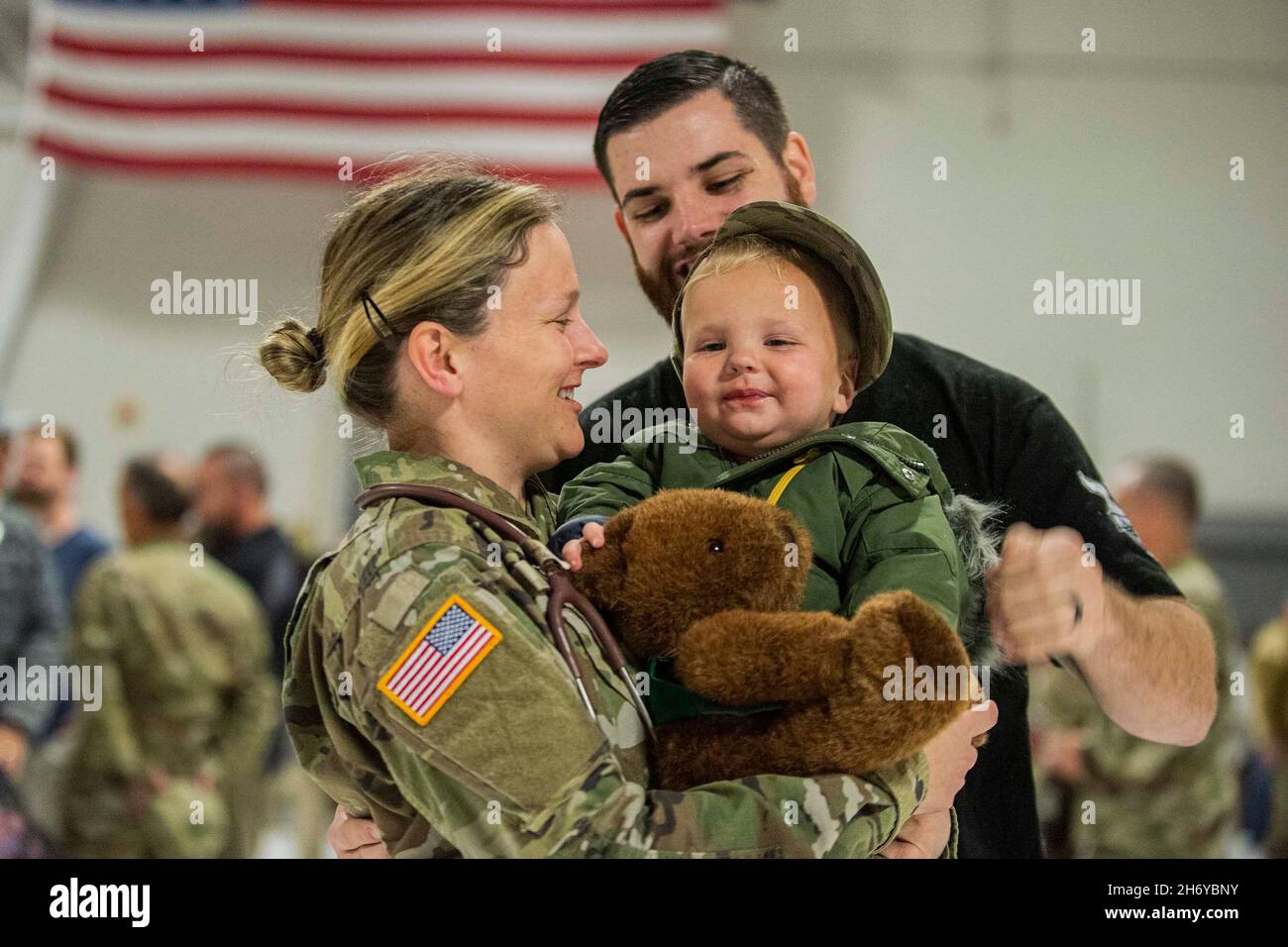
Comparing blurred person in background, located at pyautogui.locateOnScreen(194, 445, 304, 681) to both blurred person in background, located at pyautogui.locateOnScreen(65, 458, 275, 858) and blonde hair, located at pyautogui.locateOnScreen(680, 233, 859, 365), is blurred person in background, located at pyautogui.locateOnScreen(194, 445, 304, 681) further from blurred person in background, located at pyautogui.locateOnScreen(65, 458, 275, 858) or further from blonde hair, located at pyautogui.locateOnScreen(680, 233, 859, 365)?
blonde hair, located at pyautogui.locateOnScreen(680, 233, 859, 365)

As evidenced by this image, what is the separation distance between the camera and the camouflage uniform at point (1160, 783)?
14.5ft

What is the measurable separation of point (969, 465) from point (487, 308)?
849mm

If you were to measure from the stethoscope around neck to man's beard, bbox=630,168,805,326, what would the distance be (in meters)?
0.72

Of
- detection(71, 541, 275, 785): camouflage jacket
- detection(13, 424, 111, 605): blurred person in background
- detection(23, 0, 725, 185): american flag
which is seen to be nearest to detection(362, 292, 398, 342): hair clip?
detection(71, 541, 275, 785): camouflage jacket

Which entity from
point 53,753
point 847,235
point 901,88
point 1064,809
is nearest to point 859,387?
point 847,235

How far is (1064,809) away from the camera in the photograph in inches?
185

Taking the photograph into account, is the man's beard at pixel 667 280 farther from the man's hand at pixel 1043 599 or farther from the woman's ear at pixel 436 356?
the man's hand at pixel 1043 599

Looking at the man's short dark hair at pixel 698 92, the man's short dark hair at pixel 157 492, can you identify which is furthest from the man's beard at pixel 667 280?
the man's short dark hair at pixel 157 492

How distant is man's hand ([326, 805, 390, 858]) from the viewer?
6.14ft

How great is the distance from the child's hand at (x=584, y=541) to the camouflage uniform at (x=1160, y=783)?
3.15 meters

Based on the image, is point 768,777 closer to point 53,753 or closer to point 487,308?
point 487,308

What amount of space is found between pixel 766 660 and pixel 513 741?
290 millimetres

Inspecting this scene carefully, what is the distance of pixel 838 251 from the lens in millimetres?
1903

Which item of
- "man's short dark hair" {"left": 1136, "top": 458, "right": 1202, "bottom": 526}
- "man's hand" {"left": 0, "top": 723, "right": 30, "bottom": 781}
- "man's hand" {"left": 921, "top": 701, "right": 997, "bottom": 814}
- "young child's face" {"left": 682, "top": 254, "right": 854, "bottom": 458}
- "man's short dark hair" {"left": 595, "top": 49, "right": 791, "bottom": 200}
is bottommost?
A: "man's hand" {"left": 0, "top": 723, "right": 30, "bottom": 781}
